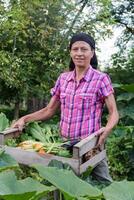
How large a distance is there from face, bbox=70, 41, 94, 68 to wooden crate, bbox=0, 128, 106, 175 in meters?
0.41

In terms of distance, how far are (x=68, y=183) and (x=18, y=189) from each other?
0.18 metres

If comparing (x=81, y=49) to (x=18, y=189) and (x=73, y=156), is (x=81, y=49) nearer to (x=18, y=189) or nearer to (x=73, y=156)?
(x=73, y=156)

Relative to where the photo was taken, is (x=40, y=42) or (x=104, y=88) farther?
(x=40, y=42)

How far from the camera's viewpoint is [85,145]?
242 centimetres

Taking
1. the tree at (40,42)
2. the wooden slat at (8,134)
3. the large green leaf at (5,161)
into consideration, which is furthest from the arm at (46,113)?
the tree at (40,42)

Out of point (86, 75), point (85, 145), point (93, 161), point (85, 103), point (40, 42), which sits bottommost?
point (93, 161)

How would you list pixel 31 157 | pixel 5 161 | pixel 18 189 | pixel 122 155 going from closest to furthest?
pixel 18 189
pixel 5 161
pixel 31 157
pixel 122 155

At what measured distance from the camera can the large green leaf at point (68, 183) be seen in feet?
4.69

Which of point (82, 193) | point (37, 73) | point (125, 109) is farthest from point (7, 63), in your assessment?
point (82, 193)

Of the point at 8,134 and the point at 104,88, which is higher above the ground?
the point at 104,88

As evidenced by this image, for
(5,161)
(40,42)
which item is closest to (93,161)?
(5,161)

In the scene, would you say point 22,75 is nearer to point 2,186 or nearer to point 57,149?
point 57,149

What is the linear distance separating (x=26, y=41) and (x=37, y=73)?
25.5 inches

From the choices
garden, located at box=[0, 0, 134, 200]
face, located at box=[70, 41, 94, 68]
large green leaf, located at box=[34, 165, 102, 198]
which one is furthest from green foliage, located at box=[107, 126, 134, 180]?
large green leaf, located at box=[34, 165, 102, 198]
